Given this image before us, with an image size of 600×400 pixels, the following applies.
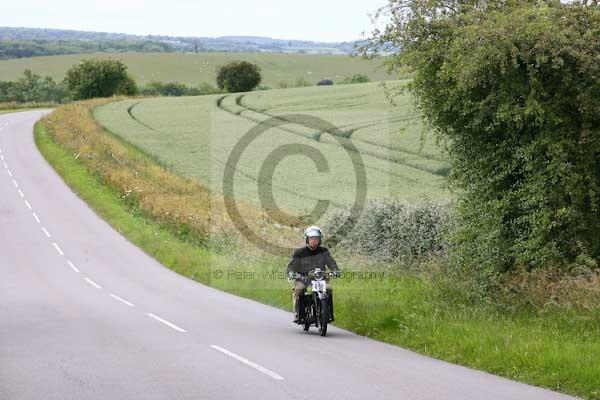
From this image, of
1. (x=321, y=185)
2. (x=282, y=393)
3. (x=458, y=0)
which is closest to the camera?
(x=282, y=393)

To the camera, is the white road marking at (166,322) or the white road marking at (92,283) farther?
the white road marking at (92,283)

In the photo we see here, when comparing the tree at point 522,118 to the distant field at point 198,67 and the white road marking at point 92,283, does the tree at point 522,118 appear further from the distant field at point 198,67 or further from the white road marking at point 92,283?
the distant field at point 198,67

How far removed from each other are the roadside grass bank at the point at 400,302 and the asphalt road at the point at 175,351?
49cm

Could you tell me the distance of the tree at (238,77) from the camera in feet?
383

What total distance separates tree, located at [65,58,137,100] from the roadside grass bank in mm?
70552

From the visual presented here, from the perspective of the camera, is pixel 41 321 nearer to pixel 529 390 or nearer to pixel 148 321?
pixel 148 321

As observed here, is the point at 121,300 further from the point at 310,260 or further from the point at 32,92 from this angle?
the point at 32,92

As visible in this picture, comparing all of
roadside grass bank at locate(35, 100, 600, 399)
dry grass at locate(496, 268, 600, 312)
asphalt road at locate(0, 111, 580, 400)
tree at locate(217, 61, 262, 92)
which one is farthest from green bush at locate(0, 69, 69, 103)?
dry grass at locate(496, 268, 600, 312)

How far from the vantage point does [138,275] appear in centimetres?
2738

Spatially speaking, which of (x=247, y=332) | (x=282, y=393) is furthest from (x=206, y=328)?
(x=282, y=393)

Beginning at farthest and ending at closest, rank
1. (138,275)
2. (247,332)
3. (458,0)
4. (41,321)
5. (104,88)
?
(104,88)
(138,275)
(458,0)
(41,321)
(247,332)

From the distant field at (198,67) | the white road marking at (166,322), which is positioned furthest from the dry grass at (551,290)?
the distant field at (198,67)

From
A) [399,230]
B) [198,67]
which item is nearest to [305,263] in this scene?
[399,230]

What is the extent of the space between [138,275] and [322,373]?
17021mm
